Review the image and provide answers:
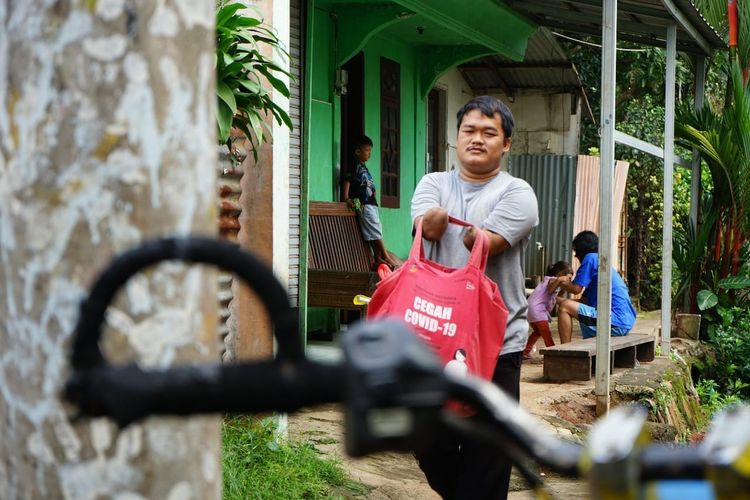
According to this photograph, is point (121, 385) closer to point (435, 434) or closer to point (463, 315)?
point (435, 434)

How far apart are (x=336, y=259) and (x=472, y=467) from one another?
208 inches

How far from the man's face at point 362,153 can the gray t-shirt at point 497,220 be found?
19.0 feet

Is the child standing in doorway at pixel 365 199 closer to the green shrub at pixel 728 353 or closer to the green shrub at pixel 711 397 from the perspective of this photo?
the green shrub at pixel 711 397

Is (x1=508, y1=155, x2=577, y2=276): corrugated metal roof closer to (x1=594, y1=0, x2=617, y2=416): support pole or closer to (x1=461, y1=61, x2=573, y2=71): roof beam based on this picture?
(x1=461, y1=61, x2=573, y2=71): roof beam

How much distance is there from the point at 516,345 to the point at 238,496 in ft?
4.51

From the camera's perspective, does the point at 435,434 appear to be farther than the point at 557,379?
No

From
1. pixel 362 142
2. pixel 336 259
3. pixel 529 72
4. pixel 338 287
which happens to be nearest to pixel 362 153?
pixel 362 142

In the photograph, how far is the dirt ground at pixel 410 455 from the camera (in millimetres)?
5375

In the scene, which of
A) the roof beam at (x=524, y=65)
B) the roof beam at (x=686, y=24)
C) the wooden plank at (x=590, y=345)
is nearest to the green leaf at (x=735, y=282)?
the wooden plank at (x=590, y=345)

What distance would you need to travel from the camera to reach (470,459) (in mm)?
3789

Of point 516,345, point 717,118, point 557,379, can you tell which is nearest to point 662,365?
point 557,379

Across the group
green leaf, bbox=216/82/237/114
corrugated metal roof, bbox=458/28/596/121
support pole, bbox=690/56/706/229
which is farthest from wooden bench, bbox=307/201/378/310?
corrugated metal roof, bbox=458/28/596/121

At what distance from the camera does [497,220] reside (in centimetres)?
385

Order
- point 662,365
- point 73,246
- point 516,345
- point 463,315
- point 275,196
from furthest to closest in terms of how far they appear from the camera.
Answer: point 662,365 → point 275,196 → point 516,345 → point 463,315 → point 73,246
